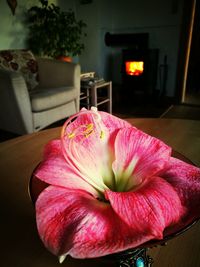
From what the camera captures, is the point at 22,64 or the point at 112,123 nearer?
the point at 112,123

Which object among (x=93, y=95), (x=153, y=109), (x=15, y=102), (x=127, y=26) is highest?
(x=127, y=26)

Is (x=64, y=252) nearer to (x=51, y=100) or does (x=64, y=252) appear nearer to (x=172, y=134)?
(x=172, y=134)

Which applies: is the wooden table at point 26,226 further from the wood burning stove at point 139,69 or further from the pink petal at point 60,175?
the wood burning stove at point 139,69

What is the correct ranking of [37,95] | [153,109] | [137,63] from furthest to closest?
[137,63] < [153,109] < [37,95]

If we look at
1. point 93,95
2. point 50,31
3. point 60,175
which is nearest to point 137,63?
point 93,95

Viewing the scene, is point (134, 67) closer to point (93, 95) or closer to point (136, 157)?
point (93, 95)

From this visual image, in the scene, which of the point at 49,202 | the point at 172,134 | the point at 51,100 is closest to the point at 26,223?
the point at 49,202

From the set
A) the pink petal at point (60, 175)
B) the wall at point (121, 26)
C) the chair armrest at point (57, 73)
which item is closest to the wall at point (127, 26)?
the wall at point (121, 26)
